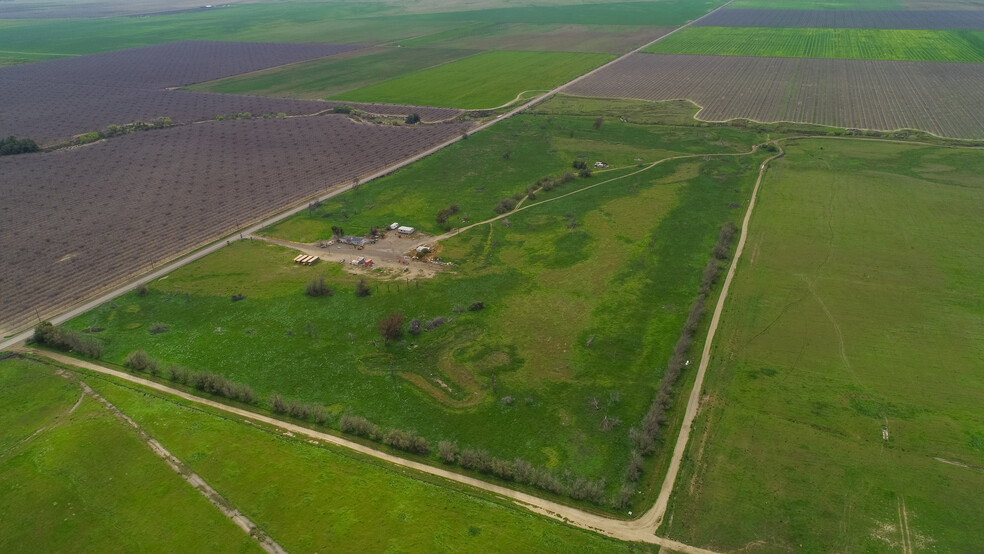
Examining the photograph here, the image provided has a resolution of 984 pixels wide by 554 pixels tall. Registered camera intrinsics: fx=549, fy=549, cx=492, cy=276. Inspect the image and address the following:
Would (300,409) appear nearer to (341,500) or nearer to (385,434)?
(385,434)

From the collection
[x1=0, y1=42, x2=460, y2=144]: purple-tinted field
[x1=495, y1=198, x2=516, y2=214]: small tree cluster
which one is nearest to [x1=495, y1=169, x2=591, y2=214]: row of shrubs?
[x1=495, y1=198, x2=516, y2=214]: small tree cluster

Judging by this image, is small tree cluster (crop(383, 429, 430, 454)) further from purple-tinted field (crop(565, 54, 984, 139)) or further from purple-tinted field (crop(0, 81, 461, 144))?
purple-tinted field (crop(565, 54, 984, 139))

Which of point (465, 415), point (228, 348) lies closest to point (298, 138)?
point (228, 348)

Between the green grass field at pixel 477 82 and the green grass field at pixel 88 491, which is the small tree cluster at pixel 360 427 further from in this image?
the green grass field at pixel 477 82

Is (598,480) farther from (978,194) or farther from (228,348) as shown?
(978,194)

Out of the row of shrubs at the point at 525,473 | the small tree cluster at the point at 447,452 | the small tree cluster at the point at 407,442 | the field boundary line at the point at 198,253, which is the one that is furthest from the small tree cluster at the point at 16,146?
the row of shrubs at the point at 525,473

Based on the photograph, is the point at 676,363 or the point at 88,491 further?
the point at 676,363

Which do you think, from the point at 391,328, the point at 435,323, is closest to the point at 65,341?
the point at 391,328
